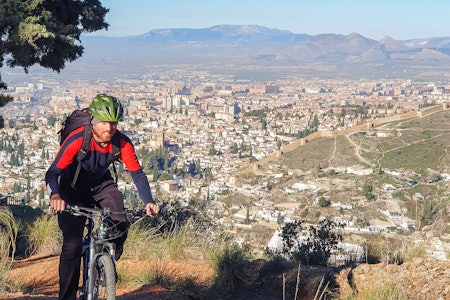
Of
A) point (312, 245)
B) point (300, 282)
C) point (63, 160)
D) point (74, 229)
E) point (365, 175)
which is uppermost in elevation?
point (63, 160)

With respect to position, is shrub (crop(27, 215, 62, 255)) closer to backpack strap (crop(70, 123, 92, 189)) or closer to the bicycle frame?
the bicycle frame

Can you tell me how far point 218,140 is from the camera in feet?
199

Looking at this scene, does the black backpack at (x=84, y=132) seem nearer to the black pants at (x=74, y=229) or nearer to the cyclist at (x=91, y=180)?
the cyclist at (x=91, y=180)

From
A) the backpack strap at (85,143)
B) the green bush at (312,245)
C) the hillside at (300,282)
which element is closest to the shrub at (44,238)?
the hillside at (300,282)

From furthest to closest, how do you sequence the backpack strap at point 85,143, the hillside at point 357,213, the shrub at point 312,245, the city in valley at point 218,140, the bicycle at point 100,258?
the city in valley at point 218,140
the shrub at point 312,245
the hillside at point 357,213
the backpack strap at point 85,143
the bicycle at point 100,258

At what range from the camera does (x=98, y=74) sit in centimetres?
13562

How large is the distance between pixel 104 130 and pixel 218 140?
5679 cm

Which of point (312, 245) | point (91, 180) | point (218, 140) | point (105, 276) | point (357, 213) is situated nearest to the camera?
point (105, 276)

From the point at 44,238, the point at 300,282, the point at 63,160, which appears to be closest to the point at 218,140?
the point at 44,238

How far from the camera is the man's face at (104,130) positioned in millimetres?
3826

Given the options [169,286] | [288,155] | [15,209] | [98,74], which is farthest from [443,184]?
[98,74]

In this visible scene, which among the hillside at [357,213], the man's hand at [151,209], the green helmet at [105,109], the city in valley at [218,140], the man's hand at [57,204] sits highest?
the green helmet at [105,109]

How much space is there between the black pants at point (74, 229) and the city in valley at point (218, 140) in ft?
3.34

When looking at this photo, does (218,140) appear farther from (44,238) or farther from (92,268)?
(92,268)
